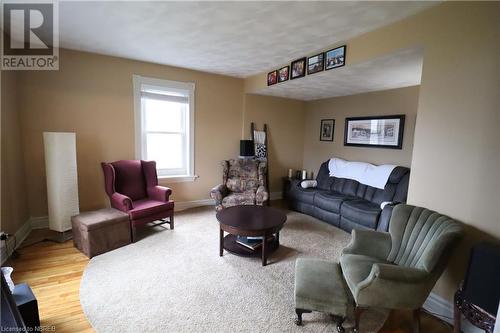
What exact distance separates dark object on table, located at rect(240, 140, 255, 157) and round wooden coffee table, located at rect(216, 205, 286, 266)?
1.57 meters

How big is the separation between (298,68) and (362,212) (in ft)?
7.30

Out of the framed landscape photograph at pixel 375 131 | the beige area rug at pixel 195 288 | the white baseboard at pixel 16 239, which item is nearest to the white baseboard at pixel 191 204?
the beige area rug at pixel 195 288

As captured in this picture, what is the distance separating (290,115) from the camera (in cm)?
541

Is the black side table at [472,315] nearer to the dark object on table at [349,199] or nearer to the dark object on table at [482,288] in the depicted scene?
the dark object on table at [482,288]

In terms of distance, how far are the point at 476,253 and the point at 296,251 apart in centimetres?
176

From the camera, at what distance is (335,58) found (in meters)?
2.85

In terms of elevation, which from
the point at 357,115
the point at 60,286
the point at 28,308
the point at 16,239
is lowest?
the point at 60,286

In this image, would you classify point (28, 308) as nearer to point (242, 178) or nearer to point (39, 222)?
point (39, 222)

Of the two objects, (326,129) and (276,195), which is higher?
(326,129)

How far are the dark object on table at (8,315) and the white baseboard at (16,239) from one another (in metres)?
1.78

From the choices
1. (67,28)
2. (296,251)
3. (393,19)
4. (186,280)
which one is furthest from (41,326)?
(393,19)

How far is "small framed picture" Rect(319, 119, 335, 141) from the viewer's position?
5030mm

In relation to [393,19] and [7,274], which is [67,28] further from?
[393,19]

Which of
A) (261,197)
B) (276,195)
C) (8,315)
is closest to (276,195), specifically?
(276,195)
